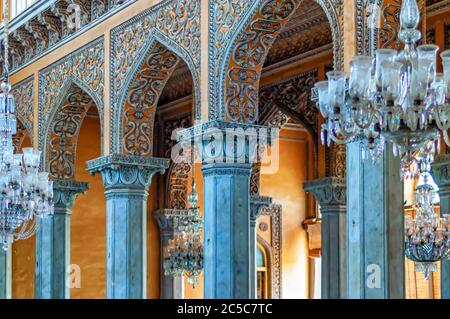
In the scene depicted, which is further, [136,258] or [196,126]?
[136,258]

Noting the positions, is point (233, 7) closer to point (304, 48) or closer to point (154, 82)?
point (154, 82)

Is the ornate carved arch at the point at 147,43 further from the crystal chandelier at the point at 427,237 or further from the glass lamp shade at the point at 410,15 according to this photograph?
the glass lamp shade at the point at 410,15

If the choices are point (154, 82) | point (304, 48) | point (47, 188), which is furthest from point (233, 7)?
point (304, 48)

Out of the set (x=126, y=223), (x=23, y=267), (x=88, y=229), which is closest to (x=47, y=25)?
(x=126, y=223)

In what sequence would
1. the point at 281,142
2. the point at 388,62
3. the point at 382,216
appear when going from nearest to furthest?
the point at 388,62, the point at 382,216, the point at 281,142

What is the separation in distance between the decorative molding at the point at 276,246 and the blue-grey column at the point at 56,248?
5.01 metres

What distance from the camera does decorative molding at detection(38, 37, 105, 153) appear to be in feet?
41.0

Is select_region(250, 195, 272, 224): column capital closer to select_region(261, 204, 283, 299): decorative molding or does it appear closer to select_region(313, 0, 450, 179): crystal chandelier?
select_region(261, 204, 283, 299): decorative molding

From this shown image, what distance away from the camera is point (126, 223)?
11.8 meters

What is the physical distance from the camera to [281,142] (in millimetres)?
18406

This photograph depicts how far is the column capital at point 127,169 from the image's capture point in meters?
11.7

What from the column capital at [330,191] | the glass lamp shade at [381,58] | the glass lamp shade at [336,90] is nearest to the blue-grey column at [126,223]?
the column capital at [330,191]

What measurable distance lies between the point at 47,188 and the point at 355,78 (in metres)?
5.80

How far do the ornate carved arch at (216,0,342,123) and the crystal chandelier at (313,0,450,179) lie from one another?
129 inches
